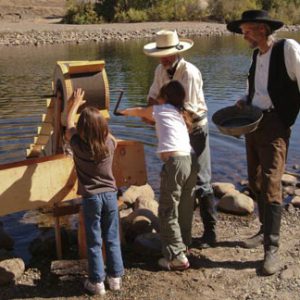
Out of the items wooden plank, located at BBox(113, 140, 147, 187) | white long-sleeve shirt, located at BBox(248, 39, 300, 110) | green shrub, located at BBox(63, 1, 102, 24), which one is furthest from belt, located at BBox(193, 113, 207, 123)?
green shrub, located at BBox(63, 1, 102, 24)

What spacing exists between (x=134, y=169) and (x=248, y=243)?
1.33 metres

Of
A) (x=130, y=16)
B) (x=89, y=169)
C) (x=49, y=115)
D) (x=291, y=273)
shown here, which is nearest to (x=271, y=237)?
(x=291, y=273)

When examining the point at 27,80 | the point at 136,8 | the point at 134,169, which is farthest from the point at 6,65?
the point at 136,8

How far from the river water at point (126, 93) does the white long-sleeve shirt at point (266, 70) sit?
298cm

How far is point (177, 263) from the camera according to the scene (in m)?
4.93

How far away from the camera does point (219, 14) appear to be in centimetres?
6391

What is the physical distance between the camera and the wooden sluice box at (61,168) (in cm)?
497

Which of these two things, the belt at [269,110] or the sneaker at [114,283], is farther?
the belt at [269,110]

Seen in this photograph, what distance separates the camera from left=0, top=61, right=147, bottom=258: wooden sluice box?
4.97m

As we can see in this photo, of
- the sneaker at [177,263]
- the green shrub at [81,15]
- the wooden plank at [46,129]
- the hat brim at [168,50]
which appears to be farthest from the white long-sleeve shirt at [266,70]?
the green shrub at [81,15]

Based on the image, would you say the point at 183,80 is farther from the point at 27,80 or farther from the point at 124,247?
the point at 27,80

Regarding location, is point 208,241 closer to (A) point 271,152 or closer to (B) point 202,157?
(B) point 202,157

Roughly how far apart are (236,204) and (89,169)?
111 inches

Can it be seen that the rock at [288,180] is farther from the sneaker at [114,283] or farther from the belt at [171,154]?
the sneaker at [114,283]
